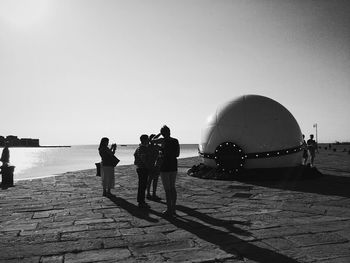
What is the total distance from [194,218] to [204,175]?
6.42 meters

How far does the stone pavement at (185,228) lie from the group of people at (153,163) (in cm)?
39

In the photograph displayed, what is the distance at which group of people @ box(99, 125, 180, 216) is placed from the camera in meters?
6.27

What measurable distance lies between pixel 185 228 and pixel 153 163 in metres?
2.93

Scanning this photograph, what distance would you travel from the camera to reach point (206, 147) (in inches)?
494

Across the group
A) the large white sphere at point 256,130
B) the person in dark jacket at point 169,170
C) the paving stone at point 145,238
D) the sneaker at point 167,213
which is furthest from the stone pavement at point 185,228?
the large white sphere at point 256,130

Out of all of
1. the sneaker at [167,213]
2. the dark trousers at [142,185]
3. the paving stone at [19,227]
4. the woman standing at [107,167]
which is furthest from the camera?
the woman standing at [107,167]

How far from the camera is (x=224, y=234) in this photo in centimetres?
482

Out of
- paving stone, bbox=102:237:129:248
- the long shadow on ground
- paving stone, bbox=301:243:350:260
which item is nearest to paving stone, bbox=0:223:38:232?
paving stone, bbox=102:237:129:248

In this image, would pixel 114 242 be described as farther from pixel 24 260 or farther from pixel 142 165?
pixel 142 165

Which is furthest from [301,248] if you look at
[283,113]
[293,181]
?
[283,113]

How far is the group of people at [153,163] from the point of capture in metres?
6.27

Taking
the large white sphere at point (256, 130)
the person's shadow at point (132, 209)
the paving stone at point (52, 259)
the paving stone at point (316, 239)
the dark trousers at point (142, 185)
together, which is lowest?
A: the person's shadow at point (132, 209)

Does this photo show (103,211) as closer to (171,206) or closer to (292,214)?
(171,206)

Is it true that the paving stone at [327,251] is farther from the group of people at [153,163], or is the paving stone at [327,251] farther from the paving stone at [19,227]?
the paving stone at [19,227]
